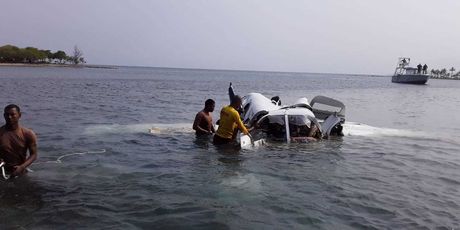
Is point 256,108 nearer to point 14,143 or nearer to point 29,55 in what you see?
point 14,143

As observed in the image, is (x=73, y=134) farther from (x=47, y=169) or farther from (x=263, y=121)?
(x=263, y=121)

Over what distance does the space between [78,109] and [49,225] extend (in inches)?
837

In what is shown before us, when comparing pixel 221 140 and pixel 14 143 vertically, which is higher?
pixel 14 143

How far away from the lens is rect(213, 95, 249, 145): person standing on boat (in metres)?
13.4

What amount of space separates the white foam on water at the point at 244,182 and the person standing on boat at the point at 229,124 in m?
2.53

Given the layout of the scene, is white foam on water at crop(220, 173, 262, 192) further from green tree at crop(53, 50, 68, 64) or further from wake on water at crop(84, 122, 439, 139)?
green tree at crop(53, 50, 68, 64)

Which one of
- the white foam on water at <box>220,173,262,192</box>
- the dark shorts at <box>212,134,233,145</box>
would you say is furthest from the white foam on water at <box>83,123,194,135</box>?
the white foam on water at <box>220,173,262,192</box>

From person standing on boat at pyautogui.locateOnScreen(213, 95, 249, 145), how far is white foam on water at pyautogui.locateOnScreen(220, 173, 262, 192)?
253 centimetres

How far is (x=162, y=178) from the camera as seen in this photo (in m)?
10.8

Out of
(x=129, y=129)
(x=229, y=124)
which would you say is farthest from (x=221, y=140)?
(x=129, y=129)

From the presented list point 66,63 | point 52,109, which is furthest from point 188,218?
point 66,63

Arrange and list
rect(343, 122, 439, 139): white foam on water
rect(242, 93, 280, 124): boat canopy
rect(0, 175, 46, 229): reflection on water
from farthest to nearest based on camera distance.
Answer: rect(343, 122, 439, 139): white foam on water, rect(242, 93, 280, 124): boat canopy, rect(0, 175, 46, 229): reflection on water

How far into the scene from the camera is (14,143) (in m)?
8.66

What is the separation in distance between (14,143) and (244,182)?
516 centimetres
